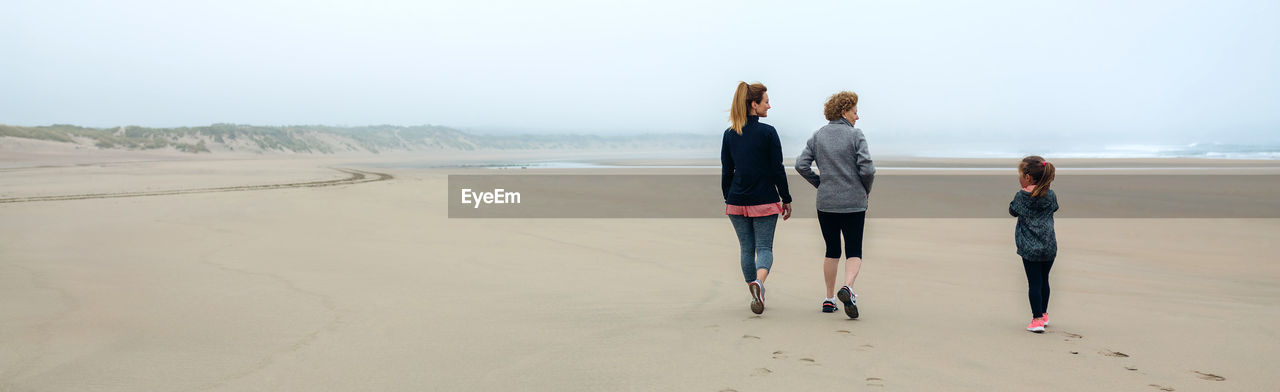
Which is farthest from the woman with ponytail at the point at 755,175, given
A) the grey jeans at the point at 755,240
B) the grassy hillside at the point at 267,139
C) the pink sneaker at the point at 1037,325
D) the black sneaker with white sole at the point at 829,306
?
the grassy hillside at the point at 267,139

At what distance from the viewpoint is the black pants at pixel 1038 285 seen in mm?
4137

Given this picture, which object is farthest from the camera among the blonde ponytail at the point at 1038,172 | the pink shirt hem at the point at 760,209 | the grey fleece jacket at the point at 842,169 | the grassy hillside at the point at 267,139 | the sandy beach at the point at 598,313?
the grassy hillside at the point at 267,139

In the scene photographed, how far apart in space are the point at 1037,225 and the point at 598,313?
99.5 inches

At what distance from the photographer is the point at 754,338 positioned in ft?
13.1

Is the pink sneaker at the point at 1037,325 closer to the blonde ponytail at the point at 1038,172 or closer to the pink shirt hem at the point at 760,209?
the blonde ponytail at the point at 1038,172

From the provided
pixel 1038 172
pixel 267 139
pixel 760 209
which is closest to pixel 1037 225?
pixel 1038 172

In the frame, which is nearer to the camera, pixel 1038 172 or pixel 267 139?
pixel 1038 172

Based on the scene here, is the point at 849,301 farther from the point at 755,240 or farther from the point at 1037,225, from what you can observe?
the point at 1037,225

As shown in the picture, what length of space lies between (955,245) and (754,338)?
17.0 feet

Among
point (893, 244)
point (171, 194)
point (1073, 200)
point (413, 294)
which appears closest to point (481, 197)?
point (171, 194)

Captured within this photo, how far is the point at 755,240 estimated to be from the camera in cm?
474

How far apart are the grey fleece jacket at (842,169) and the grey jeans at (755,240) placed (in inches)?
13.6

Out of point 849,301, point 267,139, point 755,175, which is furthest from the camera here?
point 267,139

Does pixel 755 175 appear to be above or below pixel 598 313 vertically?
above
